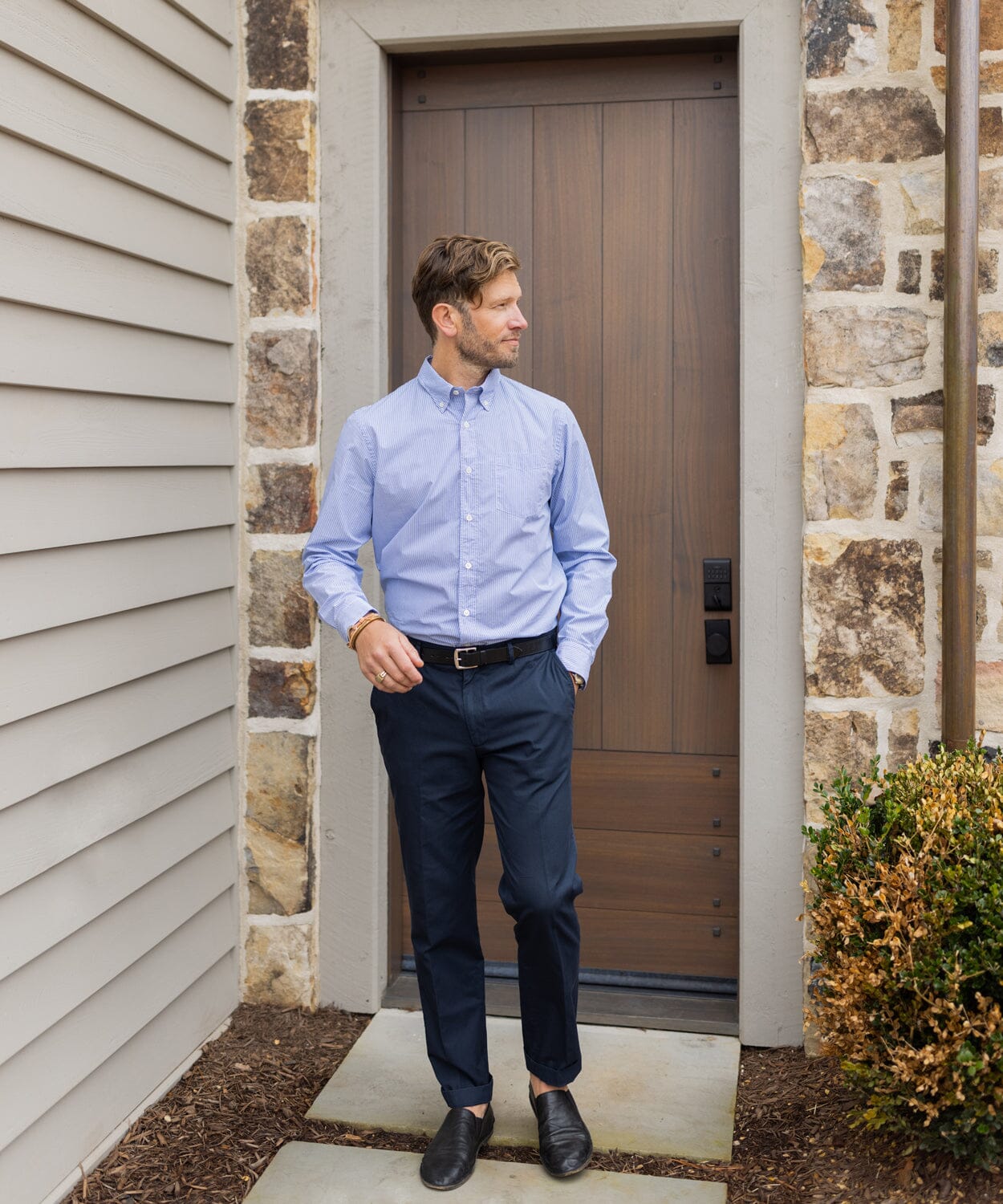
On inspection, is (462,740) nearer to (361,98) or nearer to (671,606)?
(671,606)

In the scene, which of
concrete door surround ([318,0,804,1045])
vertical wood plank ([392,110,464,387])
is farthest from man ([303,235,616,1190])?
vertical wood plank ([392,110,464,387])

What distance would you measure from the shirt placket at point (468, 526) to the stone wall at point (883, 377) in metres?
0.91

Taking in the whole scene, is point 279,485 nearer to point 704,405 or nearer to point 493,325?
point 493,325

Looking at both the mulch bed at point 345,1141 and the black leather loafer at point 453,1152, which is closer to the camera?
the mulch bed at point 345,1141

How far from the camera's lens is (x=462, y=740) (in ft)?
8.32

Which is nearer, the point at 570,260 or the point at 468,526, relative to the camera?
the point at 468,526

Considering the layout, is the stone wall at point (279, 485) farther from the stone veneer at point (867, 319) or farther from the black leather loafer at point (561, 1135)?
the black leather loafer at point (561, 1135)

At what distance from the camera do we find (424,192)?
3385 millimetres

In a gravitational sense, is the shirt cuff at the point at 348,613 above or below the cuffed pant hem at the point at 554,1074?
above

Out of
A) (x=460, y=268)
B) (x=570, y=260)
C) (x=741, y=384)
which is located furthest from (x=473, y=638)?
(x=570, y=260)

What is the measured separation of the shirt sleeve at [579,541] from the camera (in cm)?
263

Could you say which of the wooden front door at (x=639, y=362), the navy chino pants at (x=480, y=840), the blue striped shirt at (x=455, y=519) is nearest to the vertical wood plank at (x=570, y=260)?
the wooden front door at (x=639, y=362)

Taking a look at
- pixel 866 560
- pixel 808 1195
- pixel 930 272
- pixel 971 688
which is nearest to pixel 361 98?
pixel 930 272

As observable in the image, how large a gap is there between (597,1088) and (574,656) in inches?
44.1
